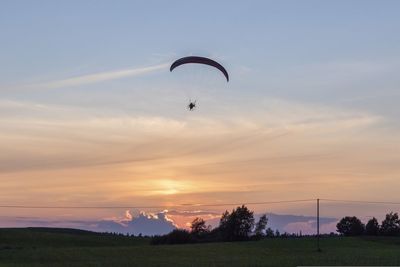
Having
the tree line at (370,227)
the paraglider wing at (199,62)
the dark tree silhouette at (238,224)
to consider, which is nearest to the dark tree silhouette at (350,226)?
the tree line at (370,227)

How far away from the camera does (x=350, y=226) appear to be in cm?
18475

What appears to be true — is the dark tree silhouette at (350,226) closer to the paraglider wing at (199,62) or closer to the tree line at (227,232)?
the tree line at (227,232)

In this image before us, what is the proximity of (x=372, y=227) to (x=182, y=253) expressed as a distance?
9716 centimetres

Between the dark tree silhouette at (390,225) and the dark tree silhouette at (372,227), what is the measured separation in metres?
1.47

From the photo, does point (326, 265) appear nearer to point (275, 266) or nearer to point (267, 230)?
point (275, 266)

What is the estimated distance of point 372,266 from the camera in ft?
202

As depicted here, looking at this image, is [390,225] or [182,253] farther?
[390,225]

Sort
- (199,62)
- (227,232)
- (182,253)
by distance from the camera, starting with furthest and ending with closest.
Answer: (227,232)
(182,253)
(199,62)

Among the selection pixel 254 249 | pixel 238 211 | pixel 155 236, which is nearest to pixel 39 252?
pixel 254 249

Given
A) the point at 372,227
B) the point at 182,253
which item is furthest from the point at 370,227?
the point at 182,253

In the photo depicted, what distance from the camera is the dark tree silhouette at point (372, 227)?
173 meters

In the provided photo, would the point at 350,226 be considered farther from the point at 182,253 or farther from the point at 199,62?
the point at 199,62

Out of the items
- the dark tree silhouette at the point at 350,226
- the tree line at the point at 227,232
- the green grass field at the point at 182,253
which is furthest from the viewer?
the dark tree silhouette at the point at 350,226

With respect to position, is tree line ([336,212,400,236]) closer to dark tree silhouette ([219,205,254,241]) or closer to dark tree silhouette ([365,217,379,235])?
dark tree silhouette ([365,217,379,235])
